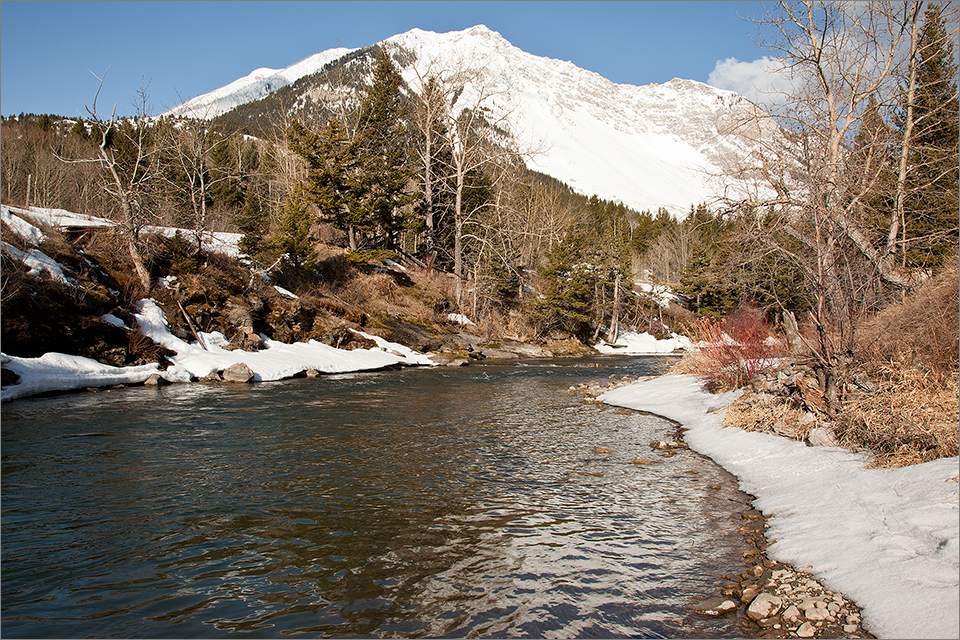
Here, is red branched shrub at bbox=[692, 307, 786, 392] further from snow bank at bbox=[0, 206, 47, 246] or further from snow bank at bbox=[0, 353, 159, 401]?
snow bank at bbox=[0, 206, 47, 246]

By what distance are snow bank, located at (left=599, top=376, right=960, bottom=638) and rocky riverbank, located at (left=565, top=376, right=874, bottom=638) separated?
0.10 metres

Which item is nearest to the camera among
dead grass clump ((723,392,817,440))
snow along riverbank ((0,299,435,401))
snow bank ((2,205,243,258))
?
dead grass clump ((723,392,817,440))

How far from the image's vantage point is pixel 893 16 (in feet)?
40.6

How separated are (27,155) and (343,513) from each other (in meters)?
49.3

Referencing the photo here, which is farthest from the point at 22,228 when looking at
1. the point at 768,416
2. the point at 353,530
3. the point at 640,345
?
the point at 640,345

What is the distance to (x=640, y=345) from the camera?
47.4m

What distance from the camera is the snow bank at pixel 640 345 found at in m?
43.7

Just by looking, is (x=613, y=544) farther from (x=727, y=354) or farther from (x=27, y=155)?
(x=27, y=155)

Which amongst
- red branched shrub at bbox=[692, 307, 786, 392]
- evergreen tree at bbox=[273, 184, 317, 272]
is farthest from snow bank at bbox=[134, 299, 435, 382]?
red branched shrub at bbox=[692, 307, 786, 392]

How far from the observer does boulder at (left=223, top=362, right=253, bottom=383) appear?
1828 cm

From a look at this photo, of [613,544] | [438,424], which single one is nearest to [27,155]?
[438,424]

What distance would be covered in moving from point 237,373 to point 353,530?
562 inches

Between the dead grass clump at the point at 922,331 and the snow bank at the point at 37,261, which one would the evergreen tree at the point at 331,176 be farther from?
the dead grass clump at the point at 922,331

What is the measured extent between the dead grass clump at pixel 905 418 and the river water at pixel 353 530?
5.88ft
